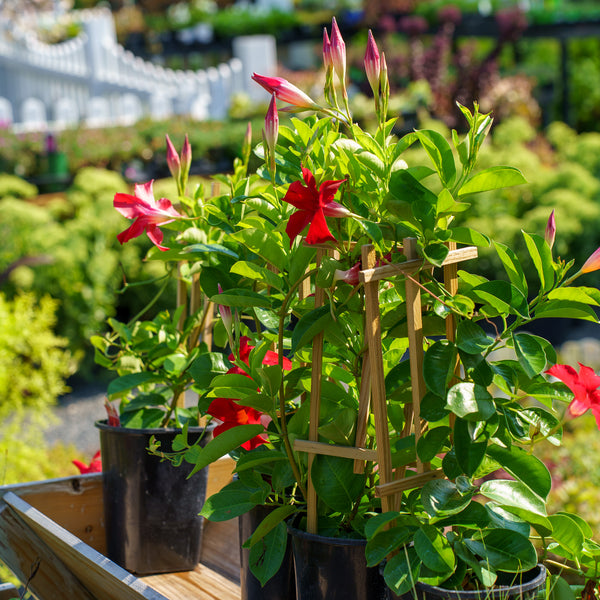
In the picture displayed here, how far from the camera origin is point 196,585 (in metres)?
1.32

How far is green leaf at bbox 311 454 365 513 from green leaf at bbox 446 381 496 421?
7.3 inches

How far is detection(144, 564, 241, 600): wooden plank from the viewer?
127cm

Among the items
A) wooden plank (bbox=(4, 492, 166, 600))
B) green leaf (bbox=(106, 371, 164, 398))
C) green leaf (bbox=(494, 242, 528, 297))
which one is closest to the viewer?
green leaf (bbox=(494, 242, 528, 297))

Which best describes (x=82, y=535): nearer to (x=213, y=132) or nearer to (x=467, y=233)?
(x=467, y=233)

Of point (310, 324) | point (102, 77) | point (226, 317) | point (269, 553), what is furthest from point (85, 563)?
point (102, 77)

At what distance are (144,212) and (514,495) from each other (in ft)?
2.06

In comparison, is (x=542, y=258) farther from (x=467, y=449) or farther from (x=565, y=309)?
(x=467, y=449)

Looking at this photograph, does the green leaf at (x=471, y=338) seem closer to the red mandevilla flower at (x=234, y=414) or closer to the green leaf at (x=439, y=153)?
the green leaf at (x=439, y=153)

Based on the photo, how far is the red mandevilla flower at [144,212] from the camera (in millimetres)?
1099

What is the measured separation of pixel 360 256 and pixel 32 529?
734 millimetres

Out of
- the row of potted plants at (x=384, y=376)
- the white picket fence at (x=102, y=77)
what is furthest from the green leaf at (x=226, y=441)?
the white picket fence at (x=102, y=77)

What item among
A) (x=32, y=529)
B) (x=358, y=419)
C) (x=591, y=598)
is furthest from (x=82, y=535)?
(x=591, y=598)

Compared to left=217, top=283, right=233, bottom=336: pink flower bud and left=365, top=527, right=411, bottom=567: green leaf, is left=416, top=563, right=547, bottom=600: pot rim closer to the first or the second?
left=365, top=527, right=411, bottom=567: green leaf

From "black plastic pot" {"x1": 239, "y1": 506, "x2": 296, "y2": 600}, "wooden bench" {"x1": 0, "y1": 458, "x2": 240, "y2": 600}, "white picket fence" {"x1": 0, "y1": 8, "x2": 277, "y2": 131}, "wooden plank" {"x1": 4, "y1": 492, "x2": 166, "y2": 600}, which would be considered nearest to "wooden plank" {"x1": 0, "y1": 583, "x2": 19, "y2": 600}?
"wooden bench" {"x1": 0, "y1": 458, "x2": 240, "y2": 600}
